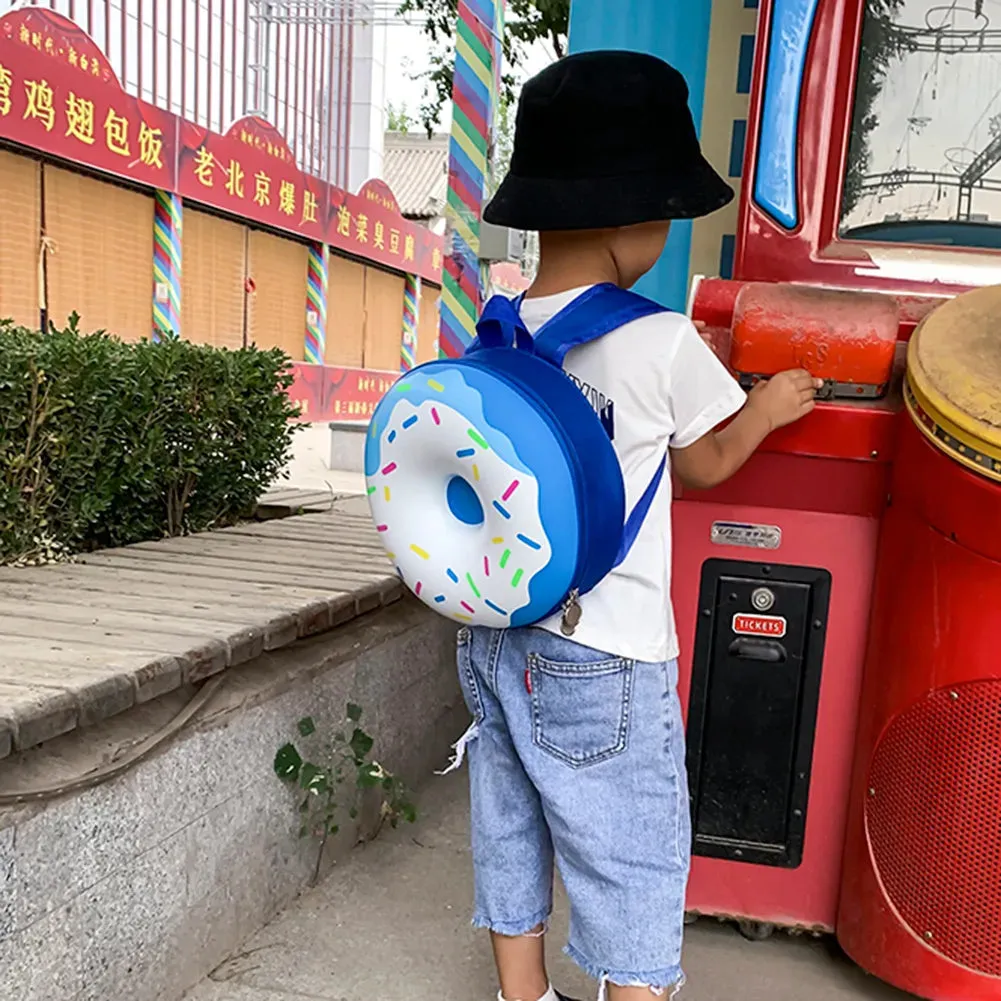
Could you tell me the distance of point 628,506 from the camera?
1558 millimetres

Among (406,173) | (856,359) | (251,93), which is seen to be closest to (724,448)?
(856,359)

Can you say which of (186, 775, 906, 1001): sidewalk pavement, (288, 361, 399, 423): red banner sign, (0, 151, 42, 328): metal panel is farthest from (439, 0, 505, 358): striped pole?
(288, 361, 399, 423): red banner sign

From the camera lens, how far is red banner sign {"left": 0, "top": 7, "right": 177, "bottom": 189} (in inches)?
342

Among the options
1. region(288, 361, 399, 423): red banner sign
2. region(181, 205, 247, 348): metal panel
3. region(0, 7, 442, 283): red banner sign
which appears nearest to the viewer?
region(0, 7, 442, 283): red banner sign

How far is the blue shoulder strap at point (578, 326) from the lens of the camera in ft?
4.93

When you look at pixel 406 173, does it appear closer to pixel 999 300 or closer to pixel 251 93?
pixel 251 93

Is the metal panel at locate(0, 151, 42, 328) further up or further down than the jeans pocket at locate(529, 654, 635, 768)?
further up

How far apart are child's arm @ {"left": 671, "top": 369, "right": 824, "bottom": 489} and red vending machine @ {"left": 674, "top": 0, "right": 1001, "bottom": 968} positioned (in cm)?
5

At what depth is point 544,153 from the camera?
1.54m

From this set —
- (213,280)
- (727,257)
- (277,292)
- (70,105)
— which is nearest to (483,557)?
(727,257)

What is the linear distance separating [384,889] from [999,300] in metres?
1.70

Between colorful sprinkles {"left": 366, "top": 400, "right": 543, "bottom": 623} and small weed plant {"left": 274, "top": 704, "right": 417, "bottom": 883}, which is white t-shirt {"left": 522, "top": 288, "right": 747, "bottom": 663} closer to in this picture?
colorful sprinkles {"left": 366, "top": 400, "right": 543, "bottom": 623}

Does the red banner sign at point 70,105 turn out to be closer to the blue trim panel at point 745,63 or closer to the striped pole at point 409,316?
the blue trim panel at point 745,63

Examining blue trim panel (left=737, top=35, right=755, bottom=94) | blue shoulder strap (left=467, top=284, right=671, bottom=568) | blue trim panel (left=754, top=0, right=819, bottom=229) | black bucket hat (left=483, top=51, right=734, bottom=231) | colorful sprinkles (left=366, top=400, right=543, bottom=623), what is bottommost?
colorful sprinkles (left=366, top=400, right=543, bottom=623)
